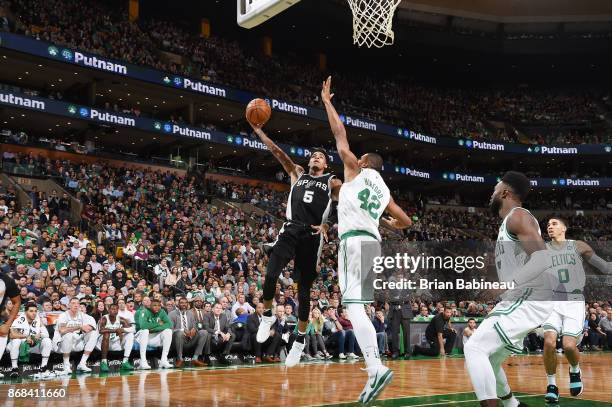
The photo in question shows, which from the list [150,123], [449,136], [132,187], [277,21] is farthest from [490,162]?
[132,187]

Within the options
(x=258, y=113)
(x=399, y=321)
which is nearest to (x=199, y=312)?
(x=399, y=321)

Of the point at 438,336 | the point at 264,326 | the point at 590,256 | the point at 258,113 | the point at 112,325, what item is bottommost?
the point at 438,336

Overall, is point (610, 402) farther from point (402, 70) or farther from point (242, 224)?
point (402, 70)

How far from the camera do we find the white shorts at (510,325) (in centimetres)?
443

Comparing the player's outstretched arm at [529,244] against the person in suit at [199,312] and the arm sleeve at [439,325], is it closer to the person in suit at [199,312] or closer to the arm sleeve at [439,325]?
the person in suit at [199,312]

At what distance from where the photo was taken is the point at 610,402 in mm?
6609

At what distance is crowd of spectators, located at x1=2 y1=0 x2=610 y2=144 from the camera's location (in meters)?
27.9

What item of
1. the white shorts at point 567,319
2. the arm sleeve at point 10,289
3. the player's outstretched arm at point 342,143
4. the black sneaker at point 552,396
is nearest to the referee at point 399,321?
the white shorts at point 567,319

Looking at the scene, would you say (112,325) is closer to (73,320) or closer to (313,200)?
(73,320)

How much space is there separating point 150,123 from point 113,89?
2676 mm

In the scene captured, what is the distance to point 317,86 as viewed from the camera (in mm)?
37906

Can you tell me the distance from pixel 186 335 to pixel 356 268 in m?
7.77

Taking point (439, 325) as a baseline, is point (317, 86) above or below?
above

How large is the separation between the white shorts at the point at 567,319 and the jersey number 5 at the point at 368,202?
2.71 metres
